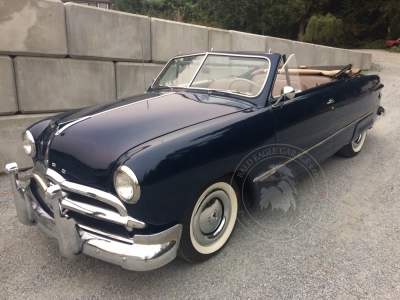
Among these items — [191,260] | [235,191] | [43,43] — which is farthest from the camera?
[43,43]

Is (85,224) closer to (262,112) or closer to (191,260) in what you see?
(191,260)

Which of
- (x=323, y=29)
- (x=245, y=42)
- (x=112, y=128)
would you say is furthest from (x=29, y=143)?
(x=323, y=29)

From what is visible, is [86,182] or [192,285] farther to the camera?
[192,285]

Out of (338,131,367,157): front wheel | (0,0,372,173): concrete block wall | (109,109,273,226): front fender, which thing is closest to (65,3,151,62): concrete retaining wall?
(0,0,372,173): concrete block wall

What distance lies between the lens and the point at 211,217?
2.42 m

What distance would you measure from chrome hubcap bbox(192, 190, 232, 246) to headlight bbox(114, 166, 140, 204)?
54cm

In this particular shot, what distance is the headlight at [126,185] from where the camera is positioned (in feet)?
6.11

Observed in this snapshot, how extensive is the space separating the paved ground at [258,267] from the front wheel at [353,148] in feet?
4.54

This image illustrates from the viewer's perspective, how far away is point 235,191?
8.43 feet

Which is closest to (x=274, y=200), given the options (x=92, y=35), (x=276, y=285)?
(x=276, y=285)

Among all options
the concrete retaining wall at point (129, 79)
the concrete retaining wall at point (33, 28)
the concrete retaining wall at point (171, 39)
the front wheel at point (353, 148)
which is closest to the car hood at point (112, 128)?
the concrete retaining wall at point (33, 28)

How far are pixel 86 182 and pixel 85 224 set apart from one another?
315 millimetres

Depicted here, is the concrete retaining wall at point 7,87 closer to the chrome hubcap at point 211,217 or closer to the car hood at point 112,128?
the car hood at point 112,128

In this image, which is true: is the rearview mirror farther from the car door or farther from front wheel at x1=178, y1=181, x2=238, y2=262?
front wheel at x1=178, y1=181, x2=238, y2=262
